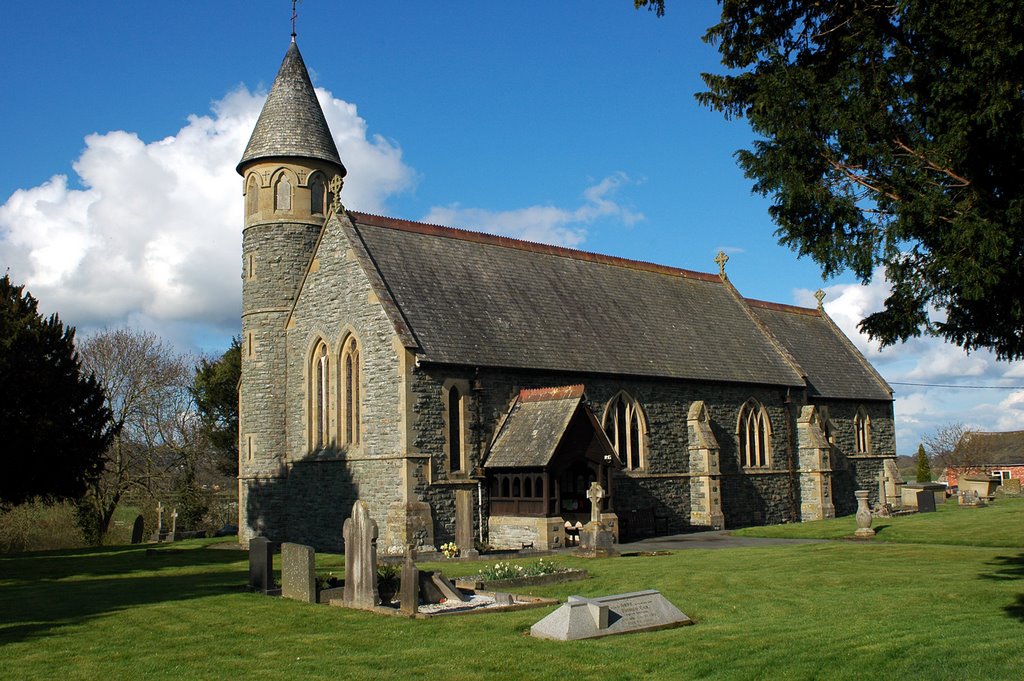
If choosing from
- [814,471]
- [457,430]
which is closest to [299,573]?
[457,430]

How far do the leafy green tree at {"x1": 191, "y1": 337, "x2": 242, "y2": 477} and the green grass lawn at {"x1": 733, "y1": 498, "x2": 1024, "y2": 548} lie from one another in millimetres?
29345

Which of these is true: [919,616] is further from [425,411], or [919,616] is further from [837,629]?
[425,411]

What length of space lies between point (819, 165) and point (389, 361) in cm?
1580

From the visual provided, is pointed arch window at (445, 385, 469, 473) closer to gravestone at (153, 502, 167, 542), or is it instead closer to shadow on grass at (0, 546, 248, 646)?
shadow on grass at (0, 546, 248, 646)

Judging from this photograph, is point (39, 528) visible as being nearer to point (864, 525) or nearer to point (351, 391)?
point (351, 391)

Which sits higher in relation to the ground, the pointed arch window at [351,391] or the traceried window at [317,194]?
the traceried window at [317,194]

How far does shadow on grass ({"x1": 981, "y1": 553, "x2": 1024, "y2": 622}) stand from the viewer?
44.2ft

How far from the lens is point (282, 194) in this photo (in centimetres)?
3130

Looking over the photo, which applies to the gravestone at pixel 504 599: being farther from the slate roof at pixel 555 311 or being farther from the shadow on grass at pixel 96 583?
the slate roof at pixel 555 311

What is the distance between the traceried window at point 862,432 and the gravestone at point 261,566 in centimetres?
3132

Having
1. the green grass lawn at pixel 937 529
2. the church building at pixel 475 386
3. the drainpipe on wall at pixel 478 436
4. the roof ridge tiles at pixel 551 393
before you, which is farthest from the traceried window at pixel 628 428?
the drainpipe on wall at pixel 478 436

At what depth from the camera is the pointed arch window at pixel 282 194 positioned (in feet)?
103

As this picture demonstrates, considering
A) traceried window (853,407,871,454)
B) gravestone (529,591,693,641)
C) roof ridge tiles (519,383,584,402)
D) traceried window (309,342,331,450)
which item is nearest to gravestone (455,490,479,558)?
roof ridge tiles (519,383,584,402)

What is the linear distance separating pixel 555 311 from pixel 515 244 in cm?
353
